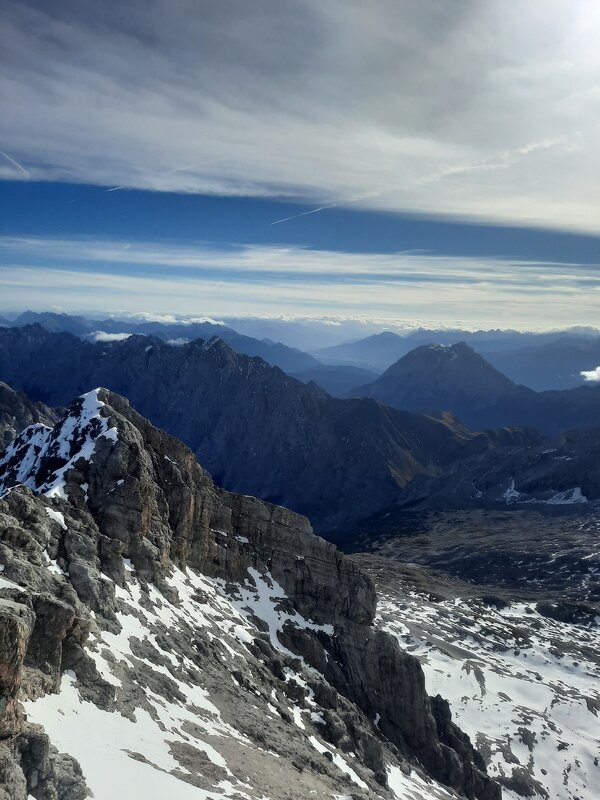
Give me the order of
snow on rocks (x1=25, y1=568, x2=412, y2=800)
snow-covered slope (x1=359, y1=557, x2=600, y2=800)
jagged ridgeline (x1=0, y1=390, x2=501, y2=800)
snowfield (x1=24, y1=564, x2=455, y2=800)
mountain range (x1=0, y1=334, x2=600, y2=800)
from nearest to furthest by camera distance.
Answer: snowfield (x1=24, y1=564, x2=455, y2=800), snow on rocks (x1=25, y1=568, x2=412, y2=800), jagged ridgeline (x1=0, y1=390, x2=501, y2=800), mountain range (x1=0, y1=334, x2=600, y2=800), snow-covered slope (x1=359, y1=557, x2=600, y2=800)

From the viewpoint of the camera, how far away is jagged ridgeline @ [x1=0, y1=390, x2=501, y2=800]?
1388 inches

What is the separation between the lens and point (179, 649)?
5906 centimetres

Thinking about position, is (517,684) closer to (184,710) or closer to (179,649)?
(179,649)

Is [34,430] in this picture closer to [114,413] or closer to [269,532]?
[114,413]

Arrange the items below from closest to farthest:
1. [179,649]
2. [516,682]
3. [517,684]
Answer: [179,649]
[517,684]
[516,682]

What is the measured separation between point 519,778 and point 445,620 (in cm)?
6281

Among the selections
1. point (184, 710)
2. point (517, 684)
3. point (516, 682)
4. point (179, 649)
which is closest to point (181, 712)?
point (184, 710)

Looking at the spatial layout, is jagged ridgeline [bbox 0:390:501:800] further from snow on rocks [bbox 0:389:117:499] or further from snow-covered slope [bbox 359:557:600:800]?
snow-covered slope [bbox 359:557:600:800]

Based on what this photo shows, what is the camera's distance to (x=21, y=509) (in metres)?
55.0

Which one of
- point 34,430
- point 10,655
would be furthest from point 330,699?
point 34,430

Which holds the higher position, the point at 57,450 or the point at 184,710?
the point at 57,450

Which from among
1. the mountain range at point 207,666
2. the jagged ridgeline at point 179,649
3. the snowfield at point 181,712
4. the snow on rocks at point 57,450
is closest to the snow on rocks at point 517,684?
the mountain range at point 207,666

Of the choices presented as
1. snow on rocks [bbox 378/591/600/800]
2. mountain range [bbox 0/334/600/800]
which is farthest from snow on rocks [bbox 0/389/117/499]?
snow on rocks [bbox 378/591/600/800]

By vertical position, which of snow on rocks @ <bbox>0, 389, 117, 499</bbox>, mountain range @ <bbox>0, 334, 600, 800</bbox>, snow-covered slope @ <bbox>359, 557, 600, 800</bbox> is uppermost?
snow on rocks @ <bbox>0, 389, 117, 499</bbox>
